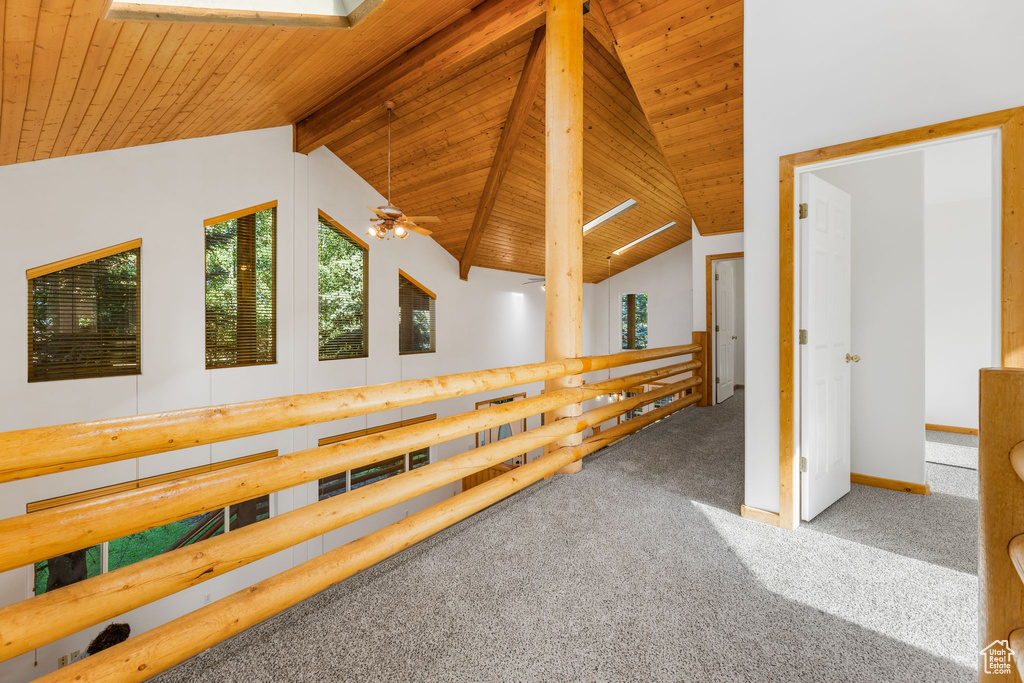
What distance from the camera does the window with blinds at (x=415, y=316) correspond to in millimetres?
7699

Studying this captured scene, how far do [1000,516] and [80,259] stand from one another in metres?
6.30

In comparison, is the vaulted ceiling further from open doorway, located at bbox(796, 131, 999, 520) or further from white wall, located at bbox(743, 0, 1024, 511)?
open doorway, located at bbox(796, 131, 999, 520)

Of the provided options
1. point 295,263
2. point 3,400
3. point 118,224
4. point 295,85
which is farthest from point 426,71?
point 3,400

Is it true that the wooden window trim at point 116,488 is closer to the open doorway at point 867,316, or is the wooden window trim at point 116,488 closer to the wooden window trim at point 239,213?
the wooden window trim at point 239,213

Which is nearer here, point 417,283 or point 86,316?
point 86,316

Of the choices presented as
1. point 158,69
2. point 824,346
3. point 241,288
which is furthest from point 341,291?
point 824,346

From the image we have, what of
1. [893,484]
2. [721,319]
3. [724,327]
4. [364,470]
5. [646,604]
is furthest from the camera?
[364,470]

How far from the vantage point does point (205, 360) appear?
207 inches

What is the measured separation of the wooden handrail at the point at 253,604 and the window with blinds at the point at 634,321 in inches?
369

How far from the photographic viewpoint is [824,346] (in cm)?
264

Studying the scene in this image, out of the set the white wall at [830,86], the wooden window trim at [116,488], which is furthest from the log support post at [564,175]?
the wooden window trim at [116,488]

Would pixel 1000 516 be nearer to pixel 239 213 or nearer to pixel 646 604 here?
pixel 646 604

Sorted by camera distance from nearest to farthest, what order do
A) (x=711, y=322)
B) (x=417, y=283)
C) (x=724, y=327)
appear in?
(x=711, y=322) → (x=724, y=327) → (x=417, y=283)

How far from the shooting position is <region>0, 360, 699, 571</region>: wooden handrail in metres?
1.18
